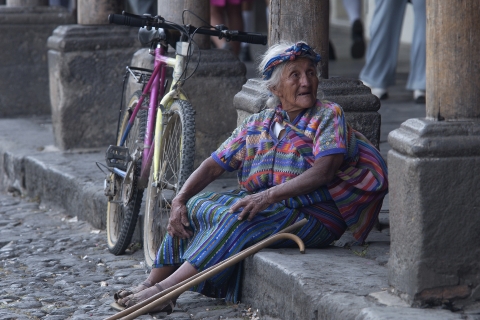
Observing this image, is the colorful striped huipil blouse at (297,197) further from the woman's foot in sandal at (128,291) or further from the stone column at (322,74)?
the stone column at (322,74)

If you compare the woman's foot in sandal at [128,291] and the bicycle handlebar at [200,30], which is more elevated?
the bicycle handlebar at [200,30]

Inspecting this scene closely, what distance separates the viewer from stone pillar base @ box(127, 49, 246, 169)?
5.68 metres

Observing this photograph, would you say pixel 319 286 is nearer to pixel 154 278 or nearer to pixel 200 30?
pixel 154 278

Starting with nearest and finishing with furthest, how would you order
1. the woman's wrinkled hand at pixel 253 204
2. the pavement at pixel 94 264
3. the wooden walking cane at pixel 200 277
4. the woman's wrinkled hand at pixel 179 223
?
the pavement at pixel 94 264
the wooden walking cane at pixel 200 277
the woman's wrinkled hand at pixel 253 204
the woman's wrinkled hand at pixel 179 223

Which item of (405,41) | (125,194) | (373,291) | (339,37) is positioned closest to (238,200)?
(373,291)

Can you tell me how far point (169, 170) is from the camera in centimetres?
461

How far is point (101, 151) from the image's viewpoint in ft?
22.9

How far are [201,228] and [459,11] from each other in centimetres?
151

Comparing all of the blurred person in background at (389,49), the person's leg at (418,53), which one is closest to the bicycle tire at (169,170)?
the person's leg at (418,53)

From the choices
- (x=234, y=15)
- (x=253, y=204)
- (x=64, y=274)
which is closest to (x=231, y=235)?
(x=253, y=204)

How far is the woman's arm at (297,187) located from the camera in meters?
3.73

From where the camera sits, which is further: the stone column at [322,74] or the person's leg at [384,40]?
the person's leg at [384,40]

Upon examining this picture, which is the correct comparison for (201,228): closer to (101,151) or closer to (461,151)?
(461,151)

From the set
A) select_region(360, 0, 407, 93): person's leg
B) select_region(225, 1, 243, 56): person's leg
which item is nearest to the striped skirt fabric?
select_region(360, 0, 407, 93): person's leg
